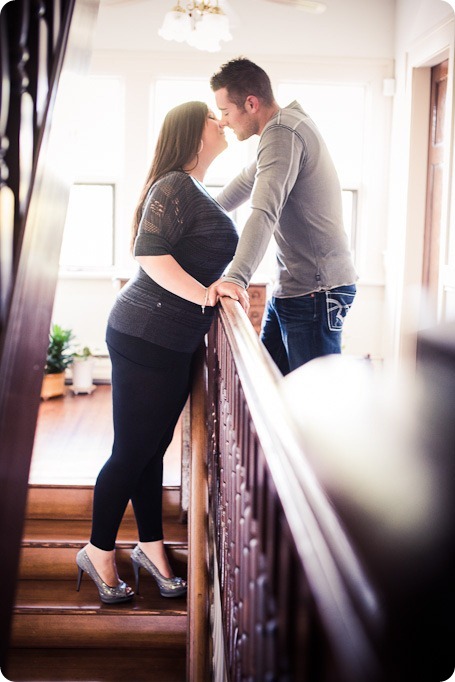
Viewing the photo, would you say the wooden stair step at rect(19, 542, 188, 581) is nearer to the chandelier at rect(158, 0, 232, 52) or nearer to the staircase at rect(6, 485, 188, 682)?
the staircase at rect(6, 485, 188, 682)

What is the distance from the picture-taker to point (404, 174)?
229 inches

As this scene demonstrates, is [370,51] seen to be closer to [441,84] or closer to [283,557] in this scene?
[441,84]

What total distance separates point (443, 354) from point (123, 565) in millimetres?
1782

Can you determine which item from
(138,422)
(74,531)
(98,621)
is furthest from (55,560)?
(138,422)

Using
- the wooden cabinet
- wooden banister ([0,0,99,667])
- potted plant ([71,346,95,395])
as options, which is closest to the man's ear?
wooden banister ([0,0,99,667])

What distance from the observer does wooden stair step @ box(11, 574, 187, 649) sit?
115 inches

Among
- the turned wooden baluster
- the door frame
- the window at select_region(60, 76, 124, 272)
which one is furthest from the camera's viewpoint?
the window at select_region(60, 76, 124, 272)

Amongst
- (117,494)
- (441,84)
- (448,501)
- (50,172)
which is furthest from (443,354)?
(441,84)

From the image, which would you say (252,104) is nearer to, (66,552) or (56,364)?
(66,552)

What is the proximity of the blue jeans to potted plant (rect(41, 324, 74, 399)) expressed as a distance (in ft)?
11.4

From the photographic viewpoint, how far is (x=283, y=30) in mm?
6035

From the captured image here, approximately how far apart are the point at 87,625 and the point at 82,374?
10.0ft

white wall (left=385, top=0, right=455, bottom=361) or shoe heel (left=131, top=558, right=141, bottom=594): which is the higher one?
white wall (left=385, top=0, right=455, bottom=361)

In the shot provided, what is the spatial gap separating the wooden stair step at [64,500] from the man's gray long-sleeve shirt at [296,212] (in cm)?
164
